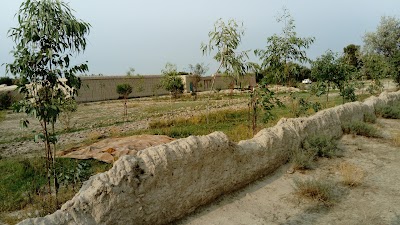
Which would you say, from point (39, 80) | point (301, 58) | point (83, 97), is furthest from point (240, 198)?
point (83, 97)

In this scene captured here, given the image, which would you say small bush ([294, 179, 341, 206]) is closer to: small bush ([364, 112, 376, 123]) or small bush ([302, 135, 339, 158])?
small bush ([302, 135, 339, 158])

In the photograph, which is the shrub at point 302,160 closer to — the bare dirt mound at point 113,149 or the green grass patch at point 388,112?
the bare dirt mound at point 113,149

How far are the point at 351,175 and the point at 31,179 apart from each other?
16.9 ft

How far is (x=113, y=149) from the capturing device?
7.61 m

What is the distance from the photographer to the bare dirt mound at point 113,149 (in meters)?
7.21

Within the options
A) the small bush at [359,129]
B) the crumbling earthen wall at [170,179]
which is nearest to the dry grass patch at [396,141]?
the small bush at [359,129]

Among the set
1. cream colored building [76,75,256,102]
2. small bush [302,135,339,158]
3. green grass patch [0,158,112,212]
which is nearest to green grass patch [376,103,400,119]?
small bush [302,135,339,158]

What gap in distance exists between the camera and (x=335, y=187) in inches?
199

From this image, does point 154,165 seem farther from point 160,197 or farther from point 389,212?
point 389,212

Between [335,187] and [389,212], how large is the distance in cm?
90

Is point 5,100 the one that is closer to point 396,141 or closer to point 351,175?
point 396,141

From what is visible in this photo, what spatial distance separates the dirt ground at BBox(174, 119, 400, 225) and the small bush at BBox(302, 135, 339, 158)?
0.15 meters

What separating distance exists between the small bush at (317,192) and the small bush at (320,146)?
150 centimetres

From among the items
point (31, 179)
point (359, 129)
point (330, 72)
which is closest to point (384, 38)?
point (330, 72)
